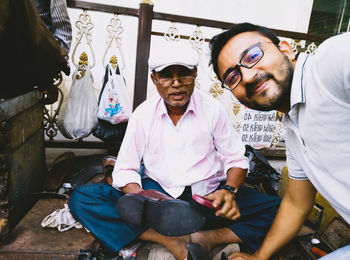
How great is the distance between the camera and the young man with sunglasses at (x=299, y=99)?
3.62ft

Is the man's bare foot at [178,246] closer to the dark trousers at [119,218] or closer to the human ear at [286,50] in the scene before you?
the dark trousers at [119,218]

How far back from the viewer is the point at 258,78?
1355mm

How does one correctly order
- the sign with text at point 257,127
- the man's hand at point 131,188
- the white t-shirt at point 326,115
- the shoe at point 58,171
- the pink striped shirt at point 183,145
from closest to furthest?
the white t-shirt at point 326,115 < the man's hand at point 131,188 < the pink striped shirt at point 183,145 < the shoe at point 58,171 < the sign with text at point 257,127

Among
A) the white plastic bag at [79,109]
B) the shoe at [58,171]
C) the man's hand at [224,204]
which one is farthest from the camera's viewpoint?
the white plastic bag at [79,109]

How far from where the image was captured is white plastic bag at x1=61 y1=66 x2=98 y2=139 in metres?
2.84

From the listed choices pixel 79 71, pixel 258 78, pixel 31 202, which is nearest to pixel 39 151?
pixel 31 202

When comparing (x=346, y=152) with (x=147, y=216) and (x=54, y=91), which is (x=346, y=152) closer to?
(x=147, y=216)

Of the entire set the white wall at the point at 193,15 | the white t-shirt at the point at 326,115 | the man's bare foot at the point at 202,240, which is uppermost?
the white wall at the point at 193,15

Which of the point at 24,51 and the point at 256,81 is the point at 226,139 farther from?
the point at 24,51

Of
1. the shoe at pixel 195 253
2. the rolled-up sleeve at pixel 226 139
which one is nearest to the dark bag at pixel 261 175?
the rolled-up sleeve at pixel 226 139

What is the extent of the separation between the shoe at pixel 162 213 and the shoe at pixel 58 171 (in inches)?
58.7

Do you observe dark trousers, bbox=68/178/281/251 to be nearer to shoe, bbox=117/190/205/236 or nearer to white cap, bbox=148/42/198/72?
shoe, bbox=117/190/205/236

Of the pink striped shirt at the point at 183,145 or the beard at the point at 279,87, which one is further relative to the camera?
the pink striped shirt at the point at 183,145

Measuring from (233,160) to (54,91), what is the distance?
5.60 ft
